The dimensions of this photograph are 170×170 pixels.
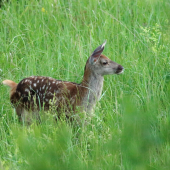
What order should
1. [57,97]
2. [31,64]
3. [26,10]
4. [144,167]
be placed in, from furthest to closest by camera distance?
[26,10], [31,64], [57,97], [144,167]

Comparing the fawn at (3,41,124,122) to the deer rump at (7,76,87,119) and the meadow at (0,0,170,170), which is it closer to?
the deer rump at (7,76,87,119)

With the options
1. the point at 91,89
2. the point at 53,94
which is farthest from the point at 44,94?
the point at 91,89

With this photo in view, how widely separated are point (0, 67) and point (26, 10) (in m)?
1.62

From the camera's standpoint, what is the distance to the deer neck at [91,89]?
4325mm

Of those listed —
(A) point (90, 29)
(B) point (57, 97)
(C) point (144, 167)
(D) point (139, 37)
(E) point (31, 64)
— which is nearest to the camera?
(C) point (144, 167)

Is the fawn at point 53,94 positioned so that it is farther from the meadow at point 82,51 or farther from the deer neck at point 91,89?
the meadow at point 82,51

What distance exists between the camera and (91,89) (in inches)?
173

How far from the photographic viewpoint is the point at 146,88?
430 cm

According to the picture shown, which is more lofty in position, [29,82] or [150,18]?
[150,18]

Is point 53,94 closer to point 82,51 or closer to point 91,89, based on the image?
point 91,89

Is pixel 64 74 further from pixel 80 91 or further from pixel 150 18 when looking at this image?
pixel 150 18

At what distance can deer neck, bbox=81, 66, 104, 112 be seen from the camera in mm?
4325

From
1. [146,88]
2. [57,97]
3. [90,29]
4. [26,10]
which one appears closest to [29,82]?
[57,97]

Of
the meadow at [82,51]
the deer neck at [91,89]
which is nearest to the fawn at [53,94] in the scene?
the deer neck at [91,89]
